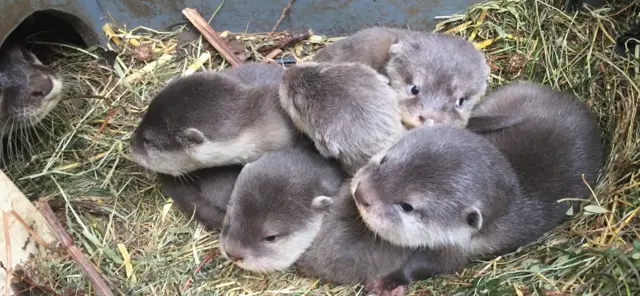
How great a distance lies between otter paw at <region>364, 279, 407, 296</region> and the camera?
3414mm

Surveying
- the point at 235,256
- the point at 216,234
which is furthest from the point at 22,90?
the point at 235,256

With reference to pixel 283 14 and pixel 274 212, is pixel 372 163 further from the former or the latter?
pixel 283 14

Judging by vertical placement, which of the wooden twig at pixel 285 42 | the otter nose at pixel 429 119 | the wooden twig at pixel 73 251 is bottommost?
the wooden twig at pixel 73 251

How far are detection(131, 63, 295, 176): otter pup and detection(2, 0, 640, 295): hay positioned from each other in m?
0.55

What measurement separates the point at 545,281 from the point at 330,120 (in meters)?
1.37

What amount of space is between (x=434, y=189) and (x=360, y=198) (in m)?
0.37

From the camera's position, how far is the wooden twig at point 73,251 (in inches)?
131

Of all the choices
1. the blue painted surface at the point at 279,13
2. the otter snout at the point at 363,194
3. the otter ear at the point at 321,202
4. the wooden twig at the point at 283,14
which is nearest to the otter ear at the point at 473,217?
the otter snout at the point at 363,194

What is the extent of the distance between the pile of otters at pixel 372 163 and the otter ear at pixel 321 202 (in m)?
0.01

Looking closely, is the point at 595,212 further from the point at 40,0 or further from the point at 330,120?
the point at 40,0

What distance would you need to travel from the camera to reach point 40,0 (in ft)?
13.5

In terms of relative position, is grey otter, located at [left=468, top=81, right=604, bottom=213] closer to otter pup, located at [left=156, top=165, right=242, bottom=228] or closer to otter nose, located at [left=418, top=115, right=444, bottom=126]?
otter nose, located at [left=418, top=115, right=444, bottom=126]

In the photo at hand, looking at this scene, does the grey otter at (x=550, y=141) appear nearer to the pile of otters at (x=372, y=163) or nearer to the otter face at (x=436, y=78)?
the pile of otters at (x=372, y=163)

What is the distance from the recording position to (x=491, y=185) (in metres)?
3.02
